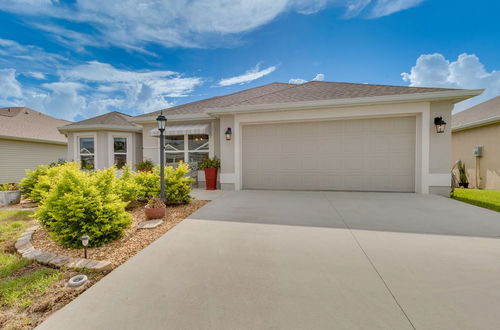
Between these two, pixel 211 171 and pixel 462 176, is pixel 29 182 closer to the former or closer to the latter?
pixel 211 171

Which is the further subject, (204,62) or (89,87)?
(89,87)

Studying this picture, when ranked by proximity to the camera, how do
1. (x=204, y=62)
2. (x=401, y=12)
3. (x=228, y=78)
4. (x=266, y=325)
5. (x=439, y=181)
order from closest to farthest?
(x=266, y=325), (x=439, y=181), (x=401, y=12), (x=204, y=62), (x=228, y=78)

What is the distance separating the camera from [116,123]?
11.1 m

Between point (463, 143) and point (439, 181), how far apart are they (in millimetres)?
7147

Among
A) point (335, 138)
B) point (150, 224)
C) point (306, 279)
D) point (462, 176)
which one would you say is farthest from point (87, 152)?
point (462, 176)

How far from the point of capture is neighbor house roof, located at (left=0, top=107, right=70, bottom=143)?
11953 mm

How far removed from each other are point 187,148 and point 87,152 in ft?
21.2

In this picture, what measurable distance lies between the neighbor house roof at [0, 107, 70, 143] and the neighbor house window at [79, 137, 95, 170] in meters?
4.35

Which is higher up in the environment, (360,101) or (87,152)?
(360,101)

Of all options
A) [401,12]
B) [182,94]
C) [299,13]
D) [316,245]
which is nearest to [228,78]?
[182,94]

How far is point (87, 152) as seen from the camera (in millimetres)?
11039

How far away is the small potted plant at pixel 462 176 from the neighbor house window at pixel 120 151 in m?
18.6

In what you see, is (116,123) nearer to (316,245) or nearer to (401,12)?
(316,245)

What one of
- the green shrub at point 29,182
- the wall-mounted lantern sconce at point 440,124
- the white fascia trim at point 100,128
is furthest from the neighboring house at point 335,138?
the green shrub at point 29,182
